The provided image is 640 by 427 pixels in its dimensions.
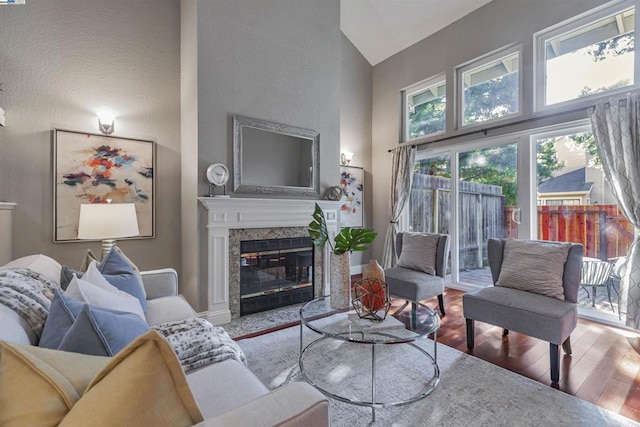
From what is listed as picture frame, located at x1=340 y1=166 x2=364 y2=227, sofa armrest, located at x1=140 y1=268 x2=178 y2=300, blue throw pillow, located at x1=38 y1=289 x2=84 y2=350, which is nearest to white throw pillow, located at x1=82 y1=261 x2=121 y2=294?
blue throw pillow, located at x1=38 y1=289 x2=84 y2=350

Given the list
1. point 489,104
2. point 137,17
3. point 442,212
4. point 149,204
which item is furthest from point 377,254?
point 137,17

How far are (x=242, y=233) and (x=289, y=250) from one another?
2.12 ft

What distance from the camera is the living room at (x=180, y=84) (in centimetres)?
265

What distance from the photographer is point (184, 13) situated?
329cm

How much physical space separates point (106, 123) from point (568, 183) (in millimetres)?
4887

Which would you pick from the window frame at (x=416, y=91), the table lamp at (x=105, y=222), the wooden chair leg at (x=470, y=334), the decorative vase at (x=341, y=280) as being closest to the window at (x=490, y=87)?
the window frame at (x=416, y=91)

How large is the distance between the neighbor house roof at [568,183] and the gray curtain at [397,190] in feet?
5.80

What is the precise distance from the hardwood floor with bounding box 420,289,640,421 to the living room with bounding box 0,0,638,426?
2.17m

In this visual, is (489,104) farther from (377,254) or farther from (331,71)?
(377,254)

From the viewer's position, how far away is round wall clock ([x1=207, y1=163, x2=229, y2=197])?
2.97m

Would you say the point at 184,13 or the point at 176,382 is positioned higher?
the point at 184,13

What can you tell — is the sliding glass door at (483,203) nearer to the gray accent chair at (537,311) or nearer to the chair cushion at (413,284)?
the chair cushion at (413,284)

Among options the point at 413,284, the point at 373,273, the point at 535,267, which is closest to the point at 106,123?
the point at 373,273

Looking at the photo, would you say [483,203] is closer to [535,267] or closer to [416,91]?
[535,267]
